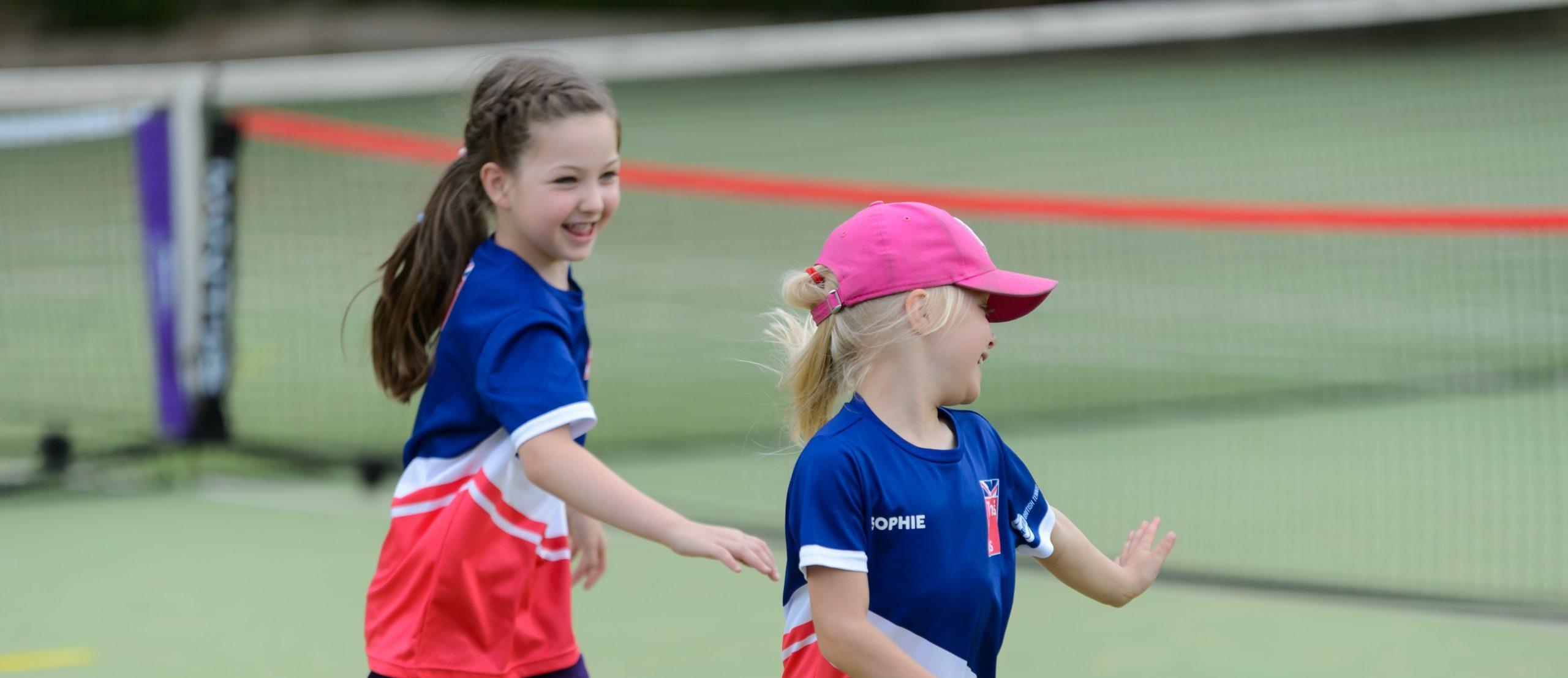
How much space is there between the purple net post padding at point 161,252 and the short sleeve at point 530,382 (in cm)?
460

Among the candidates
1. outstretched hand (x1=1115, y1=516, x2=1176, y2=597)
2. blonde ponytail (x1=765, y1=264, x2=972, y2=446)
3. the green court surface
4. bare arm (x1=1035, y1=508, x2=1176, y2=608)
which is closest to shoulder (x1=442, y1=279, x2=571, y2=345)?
blonde ponytail (x1=765, y1=264, x2=972, y2=446)

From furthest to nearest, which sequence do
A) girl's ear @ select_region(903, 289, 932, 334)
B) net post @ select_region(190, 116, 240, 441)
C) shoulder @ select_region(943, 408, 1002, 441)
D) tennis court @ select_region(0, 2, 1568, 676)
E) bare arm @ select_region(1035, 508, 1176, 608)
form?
net post @ select_region(190, 116, 240, 441)
tennis court @ select_region(0, 2, 1568, 676)
bare arm @ select_region(1035, 508, 1176, 608)
shoulder @ select_region(943, 408, 1002, 441)
girl's ear @ select_region(903, 289, 932, 334)

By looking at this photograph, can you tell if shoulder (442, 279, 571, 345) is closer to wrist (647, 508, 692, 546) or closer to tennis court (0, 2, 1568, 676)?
wrist (647, 508, 692, 546)

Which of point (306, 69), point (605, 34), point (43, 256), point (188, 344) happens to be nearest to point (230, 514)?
point (188, 344)

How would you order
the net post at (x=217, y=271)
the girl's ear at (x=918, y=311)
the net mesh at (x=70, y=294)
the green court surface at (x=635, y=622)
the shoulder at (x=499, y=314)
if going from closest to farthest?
the girl's ear at (x=918, y=311), the shoulder at (x=499, y=314), the green court surface at (x=635, y=622), the net post at (x=217, y=271), the net mesh at (x=70, y=294)

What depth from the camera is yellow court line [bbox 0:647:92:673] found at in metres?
4.51

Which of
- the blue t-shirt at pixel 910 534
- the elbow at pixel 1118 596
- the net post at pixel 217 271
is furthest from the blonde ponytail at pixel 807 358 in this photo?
the net post at pixel 217 271

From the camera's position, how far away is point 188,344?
690cm

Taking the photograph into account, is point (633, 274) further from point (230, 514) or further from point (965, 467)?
point (965, 467)

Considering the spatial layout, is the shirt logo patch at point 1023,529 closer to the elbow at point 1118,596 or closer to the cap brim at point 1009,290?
the elbow at point 1118,596

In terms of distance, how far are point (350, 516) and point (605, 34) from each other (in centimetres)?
1818

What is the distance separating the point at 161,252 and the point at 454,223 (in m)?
4.35

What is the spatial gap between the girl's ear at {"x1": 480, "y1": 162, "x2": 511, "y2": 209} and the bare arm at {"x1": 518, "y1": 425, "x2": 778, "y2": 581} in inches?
18.8

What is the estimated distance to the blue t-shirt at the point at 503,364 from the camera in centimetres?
270
